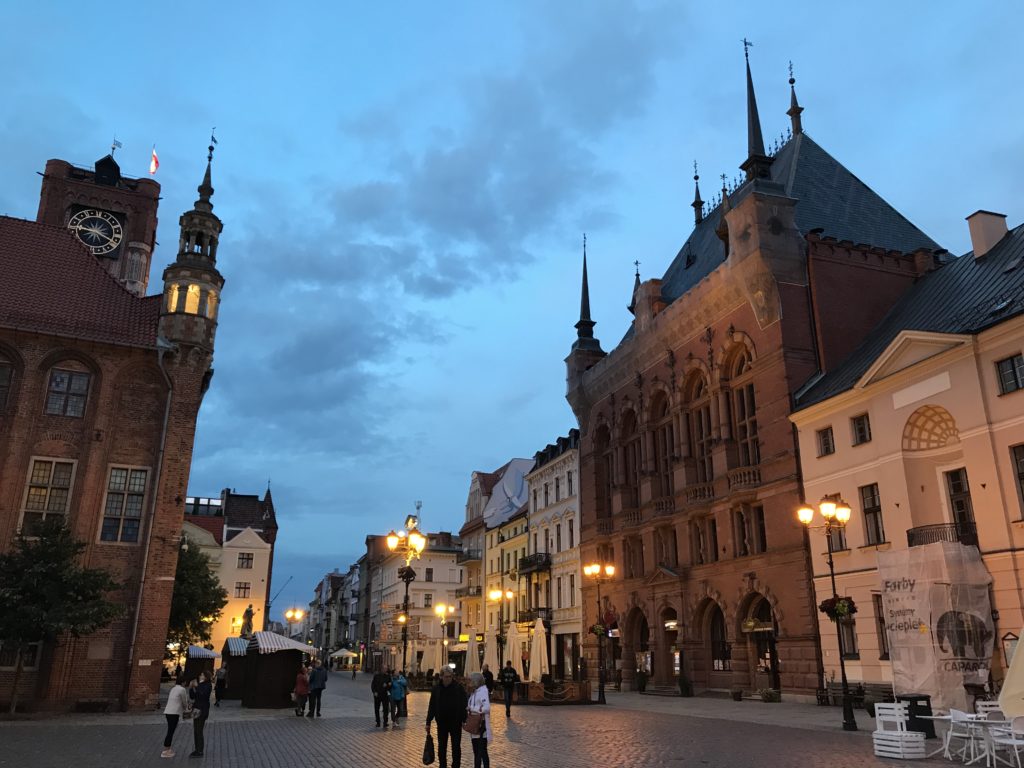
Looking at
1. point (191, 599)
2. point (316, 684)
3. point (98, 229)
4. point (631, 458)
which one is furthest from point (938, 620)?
point (98, 229)

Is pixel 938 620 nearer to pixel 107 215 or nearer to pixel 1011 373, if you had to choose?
pixel 1011 373

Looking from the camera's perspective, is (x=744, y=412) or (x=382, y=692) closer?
(x=382, y=692)

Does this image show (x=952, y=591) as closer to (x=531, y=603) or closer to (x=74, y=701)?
(x=74, y=701)

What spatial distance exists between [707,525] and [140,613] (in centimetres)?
2494

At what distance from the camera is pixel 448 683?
12.4 m

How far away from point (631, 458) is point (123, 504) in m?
28.1

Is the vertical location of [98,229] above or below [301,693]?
above

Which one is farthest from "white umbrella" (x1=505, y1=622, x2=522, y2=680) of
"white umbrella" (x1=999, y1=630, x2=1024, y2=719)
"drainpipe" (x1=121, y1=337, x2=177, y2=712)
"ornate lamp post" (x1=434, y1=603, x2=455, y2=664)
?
"white umbrella" (x1=999, y1=630, x2=1024, y2=719)

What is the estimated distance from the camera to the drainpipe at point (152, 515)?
28484 millimetres

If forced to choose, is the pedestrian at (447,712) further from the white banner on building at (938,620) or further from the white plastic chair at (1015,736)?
the white banner on building at (938,620)

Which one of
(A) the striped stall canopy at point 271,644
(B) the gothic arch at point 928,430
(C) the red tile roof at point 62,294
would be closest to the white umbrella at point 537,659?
(A) the striped stall canopy at point 271,644

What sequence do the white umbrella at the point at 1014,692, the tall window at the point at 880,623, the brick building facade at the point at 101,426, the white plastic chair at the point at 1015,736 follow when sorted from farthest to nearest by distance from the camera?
the brick building facade at the point at 101,426, the tall window at the point at 880,623, the white umbrella at the point at 1014,692, the white plastic chair at the point at 1015,736

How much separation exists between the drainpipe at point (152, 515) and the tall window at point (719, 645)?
24855 mm

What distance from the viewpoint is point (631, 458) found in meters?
47.8
